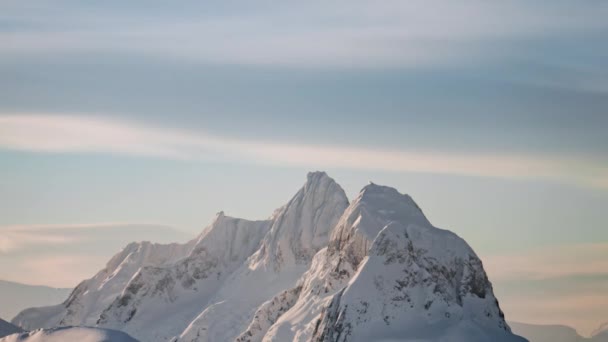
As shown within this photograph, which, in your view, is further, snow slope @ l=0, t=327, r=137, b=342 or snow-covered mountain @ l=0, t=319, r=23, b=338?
snow-covered mountain @ l=0, t=319, r=23, b=338

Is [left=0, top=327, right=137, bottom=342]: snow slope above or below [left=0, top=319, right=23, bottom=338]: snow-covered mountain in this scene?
below

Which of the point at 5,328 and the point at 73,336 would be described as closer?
the point at 73,336

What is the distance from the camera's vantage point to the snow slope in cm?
8988

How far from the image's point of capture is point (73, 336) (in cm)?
9219

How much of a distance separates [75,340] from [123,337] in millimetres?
3598

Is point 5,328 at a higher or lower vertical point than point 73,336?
higher

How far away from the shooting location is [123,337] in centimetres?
9056

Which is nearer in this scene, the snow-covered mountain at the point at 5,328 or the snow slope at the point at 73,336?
the snow slope at the point at 73,336

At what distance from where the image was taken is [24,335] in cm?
9462

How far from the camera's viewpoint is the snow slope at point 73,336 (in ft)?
295

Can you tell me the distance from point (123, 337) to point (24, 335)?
850 cm

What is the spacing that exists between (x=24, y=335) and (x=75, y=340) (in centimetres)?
501

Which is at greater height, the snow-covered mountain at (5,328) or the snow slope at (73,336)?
the snow-covered mountain at (5,328)
